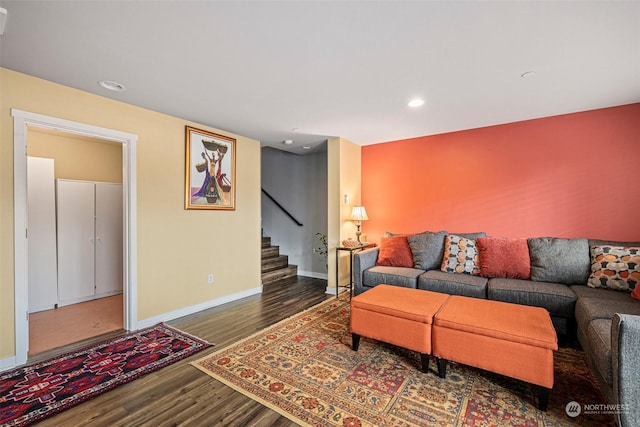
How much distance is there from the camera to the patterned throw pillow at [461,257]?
10.9ft

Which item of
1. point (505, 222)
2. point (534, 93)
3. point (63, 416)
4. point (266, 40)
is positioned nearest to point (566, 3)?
point (534, 93)

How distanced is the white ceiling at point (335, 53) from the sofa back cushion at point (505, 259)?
1.50 metres

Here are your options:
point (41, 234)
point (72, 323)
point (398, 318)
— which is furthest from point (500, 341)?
point (41, 234)

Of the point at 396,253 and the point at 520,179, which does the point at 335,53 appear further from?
the point at 520,179

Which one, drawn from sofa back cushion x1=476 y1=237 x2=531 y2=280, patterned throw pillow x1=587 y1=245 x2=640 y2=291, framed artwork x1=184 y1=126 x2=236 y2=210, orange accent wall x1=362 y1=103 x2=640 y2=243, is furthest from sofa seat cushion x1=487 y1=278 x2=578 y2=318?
framed artwork x1=184 y1=126 x2=236 y2=210

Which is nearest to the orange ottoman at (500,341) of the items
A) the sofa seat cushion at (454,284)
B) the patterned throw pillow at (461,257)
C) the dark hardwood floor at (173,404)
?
the sofa seat cushion at (454,284)

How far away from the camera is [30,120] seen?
7.74 ft

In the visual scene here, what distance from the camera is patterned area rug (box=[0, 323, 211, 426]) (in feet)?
5.91

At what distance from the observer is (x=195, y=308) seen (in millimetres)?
3562

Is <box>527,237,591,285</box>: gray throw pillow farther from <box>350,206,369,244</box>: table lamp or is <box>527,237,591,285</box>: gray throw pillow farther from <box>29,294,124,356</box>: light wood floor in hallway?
<box>29,294,124,356</box>: light wood floor in hallway

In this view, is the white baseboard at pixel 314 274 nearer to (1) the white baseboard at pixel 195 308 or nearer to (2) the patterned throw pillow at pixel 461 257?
(1) the white baseboard at pixel 195 308

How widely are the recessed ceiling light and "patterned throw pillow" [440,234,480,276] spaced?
3.82 metres

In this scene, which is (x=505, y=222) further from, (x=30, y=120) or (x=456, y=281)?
(x=30, y=120)

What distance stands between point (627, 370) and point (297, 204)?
479cm
